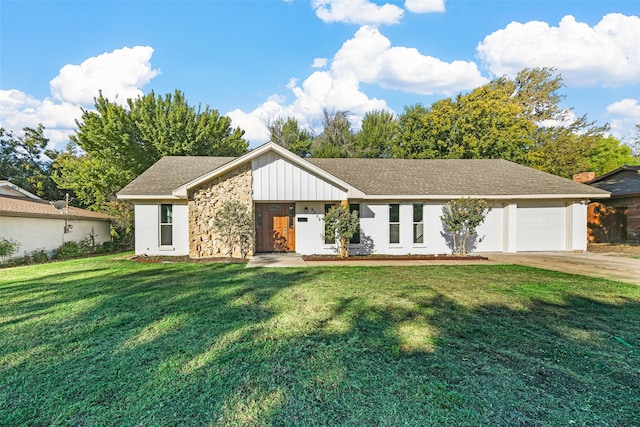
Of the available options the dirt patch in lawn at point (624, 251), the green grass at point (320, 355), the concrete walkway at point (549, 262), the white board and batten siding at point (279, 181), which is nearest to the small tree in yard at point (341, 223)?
the white board and batten siding at point (279, 181)

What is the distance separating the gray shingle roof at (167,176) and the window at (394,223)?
7.43 meters

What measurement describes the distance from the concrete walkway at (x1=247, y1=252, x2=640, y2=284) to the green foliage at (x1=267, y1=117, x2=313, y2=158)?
2182cm

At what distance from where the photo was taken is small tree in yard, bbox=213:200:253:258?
11922 mm

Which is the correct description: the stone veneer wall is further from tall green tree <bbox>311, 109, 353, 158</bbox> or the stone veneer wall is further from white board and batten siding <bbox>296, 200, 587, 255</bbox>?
tall green tree <bbox>311, 109, 353, 158</bbox>

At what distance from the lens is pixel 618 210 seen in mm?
17875

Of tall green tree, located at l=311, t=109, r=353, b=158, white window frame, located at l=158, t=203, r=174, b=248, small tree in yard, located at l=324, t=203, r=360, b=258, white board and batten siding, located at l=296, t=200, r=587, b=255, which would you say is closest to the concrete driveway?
white board and batten siding, located at l=296, t=200, r=587, b=255

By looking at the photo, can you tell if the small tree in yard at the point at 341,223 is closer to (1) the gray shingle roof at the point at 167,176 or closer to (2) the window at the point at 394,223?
(2) the window at the point at 394,223

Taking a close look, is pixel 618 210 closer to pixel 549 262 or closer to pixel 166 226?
pixel 549 262

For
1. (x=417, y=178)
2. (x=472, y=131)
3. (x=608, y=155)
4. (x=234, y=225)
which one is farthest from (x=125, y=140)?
(x=608, y=155)

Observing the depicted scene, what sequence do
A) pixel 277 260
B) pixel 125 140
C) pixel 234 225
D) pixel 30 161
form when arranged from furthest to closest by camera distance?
pixel 30 161, pixel 125 140, pixel 234 225, pixel 277 260

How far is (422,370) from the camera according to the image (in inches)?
139

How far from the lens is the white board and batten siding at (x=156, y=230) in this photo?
42.4 ft

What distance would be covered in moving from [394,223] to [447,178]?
3.76 metres

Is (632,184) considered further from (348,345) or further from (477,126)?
(348,345)
